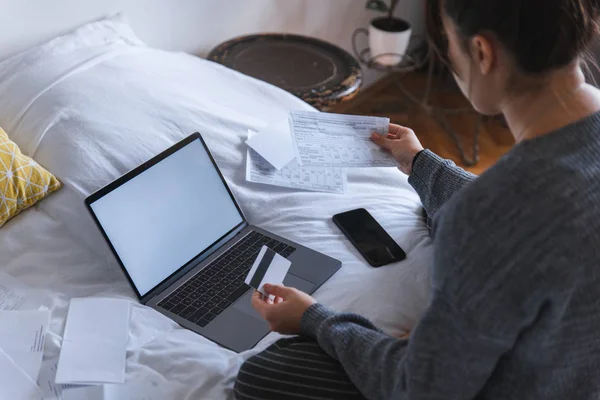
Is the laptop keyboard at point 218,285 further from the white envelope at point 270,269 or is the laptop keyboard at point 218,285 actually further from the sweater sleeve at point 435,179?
the sweater sleeve at point 435,179

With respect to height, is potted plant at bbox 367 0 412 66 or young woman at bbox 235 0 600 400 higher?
young woman at bbox 235 0 600 400

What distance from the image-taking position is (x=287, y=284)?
49.2 inches

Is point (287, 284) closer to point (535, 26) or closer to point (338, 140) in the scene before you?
point (338, 140)

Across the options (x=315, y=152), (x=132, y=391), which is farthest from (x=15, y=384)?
(x=315, y=152)

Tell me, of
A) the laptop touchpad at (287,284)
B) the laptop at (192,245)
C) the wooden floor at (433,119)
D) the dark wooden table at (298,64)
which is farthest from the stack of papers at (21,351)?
the wooden floor at (433,119)

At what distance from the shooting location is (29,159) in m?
1.29

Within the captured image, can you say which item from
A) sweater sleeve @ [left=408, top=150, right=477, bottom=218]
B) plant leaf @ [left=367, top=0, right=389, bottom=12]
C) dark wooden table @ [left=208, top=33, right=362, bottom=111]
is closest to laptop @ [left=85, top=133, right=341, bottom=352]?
sweater sleeve @ [left=408, top=150, right=477, bottom=218]

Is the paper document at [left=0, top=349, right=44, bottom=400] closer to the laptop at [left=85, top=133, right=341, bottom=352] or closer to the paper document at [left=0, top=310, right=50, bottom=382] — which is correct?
the paper document at [left=0, top=310, right=50, bottom=382]

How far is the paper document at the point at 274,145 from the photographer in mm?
1475

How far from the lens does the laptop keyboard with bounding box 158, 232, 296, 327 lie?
121 cm

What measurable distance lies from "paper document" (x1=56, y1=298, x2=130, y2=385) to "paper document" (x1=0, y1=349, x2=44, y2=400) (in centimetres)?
4

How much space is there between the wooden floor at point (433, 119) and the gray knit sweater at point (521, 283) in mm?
1746

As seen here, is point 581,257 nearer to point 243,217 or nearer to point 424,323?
point 424,323

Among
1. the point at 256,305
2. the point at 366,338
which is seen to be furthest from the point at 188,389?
the point at 366,338
